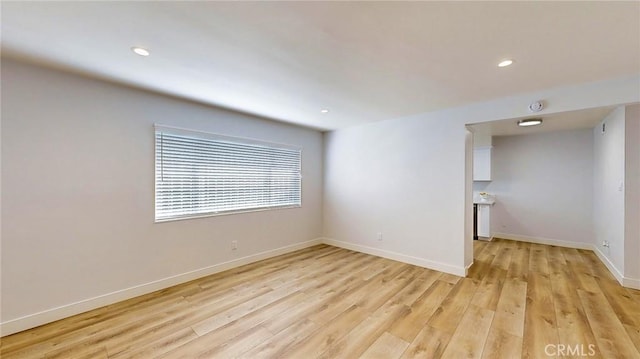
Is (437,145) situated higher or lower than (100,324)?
higher

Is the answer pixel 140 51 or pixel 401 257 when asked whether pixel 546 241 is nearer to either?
pixel 401 257

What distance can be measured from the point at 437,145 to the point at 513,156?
3025 mm

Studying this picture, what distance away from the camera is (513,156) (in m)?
5.58

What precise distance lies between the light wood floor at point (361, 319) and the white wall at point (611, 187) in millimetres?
449

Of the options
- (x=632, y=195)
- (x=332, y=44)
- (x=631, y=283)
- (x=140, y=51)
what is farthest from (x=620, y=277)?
(x=140, y=51)

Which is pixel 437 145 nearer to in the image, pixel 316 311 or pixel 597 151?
pixel 316 311

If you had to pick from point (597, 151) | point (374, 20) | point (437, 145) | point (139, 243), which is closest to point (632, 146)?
point (597, 151)

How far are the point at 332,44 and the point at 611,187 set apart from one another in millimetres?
4476

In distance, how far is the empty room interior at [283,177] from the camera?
1.81 m

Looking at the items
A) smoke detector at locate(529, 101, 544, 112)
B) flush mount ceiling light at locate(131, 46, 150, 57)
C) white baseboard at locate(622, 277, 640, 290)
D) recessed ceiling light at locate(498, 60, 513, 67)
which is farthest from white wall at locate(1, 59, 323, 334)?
white baseboard at locate(622, 277, 640, 290)

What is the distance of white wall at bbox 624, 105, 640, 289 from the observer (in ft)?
10.0
